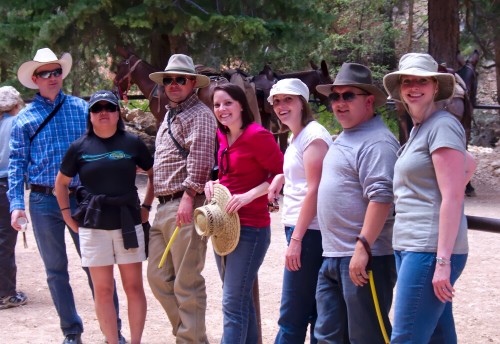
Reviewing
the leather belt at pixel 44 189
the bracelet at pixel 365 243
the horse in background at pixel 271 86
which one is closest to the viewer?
the bracelet at pixel 365 243

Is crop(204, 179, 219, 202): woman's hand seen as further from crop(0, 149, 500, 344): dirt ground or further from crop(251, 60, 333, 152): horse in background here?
crop(251, 60, 333, 152): horse in background

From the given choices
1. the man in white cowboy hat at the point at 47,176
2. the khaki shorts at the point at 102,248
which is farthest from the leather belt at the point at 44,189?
the khaki shorts at the point at 102,248

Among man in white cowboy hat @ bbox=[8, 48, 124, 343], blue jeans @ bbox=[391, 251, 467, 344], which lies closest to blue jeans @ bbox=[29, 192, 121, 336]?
man in white cowboy hat @ bbox=[8, 48, 124, 343]

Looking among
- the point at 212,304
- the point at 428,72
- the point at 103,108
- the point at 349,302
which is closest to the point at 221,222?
the point at 349,302

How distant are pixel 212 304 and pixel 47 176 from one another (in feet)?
6.40

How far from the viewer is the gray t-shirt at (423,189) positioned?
2939 millimetres

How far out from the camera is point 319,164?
12.2 feet

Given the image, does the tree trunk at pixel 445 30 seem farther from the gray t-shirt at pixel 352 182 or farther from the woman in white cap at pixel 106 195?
the gray t-shirt at pixel 352 182

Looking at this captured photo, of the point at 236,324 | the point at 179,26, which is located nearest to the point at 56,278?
the point at 236,324

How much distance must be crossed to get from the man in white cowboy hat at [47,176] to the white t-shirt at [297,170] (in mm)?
1704

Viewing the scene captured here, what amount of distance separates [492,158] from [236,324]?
13077 millimetres

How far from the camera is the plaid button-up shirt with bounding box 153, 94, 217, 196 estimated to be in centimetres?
437

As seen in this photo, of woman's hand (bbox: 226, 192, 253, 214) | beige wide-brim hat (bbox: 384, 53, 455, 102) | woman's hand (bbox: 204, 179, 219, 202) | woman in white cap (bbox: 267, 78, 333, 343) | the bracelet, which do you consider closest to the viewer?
beige wide-brim hat (bbox: 384, 53, 455, 102)

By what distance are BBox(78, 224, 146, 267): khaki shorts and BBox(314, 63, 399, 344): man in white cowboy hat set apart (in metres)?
1.45
